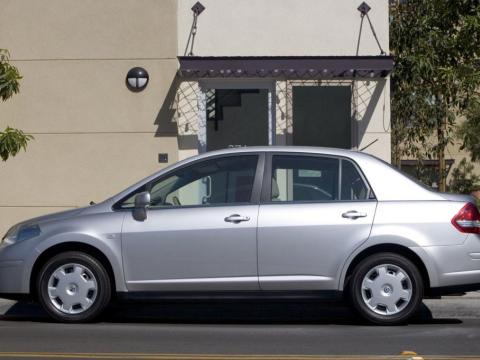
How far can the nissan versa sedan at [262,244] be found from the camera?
919cm

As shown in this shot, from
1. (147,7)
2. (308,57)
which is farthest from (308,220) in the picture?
(147,7)

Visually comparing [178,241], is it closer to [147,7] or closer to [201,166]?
[201,166]

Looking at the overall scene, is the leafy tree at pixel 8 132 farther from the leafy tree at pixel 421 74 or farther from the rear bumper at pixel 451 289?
the leafy tree at pixel 421 74

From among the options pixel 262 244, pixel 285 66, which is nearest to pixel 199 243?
pixel 262 244

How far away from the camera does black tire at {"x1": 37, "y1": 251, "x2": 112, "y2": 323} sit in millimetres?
9336

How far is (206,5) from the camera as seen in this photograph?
49.5 ft

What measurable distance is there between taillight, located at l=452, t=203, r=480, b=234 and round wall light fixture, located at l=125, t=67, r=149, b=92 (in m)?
6.89

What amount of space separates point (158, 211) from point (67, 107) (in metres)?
6.15

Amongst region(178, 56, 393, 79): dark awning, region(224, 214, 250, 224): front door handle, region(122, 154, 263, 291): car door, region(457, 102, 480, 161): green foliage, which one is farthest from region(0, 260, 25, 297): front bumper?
region(457, 102, 480, 161): green foliage

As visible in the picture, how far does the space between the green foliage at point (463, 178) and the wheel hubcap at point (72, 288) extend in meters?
16.2

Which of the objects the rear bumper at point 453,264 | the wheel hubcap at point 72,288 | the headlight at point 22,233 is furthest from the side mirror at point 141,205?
the rear bumper at point 453,264

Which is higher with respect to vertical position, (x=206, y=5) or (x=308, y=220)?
(x=206, y=5)

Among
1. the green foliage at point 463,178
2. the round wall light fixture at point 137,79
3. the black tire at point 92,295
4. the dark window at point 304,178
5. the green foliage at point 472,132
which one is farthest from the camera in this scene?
the green foliage at point 463,178

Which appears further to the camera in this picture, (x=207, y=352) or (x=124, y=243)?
(x=124, y=243)
